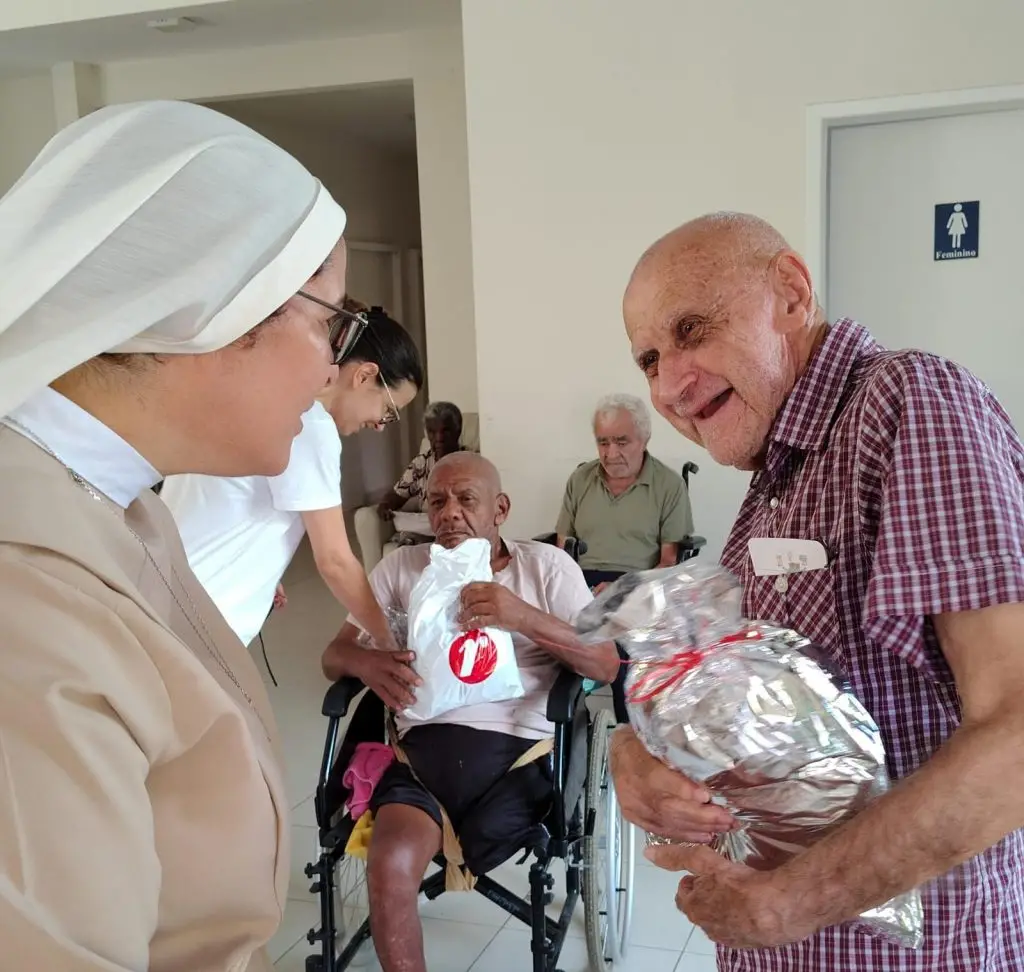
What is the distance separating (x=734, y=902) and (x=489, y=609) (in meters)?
1.28

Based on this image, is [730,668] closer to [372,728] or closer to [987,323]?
[372,728]

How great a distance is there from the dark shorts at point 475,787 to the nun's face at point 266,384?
133 centimetres

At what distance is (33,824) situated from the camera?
25.3 inches

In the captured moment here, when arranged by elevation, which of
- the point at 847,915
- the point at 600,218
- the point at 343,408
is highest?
the point at 600,218

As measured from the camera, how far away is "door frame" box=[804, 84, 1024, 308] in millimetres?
3628

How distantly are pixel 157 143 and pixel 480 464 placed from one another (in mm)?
1745

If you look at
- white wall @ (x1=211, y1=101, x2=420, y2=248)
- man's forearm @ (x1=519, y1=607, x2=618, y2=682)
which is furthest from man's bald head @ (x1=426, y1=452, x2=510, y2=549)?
white wall @ (x1=211, y1=101, x2=420, y2=248)

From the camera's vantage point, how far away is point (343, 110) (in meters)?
6.67

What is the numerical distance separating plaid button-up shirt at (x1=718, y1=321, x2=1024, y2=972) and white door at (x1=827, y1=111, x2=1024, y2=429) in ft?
10.3

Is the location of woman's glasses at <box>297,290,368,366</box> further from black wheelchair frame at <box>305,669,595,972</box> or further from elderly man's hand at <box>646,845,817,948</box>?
black wheelchair frame at <box>305,669,595,972</box>

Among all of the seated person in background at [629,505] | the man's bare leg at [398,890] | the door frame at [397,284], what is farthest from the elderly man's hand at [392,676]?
the door frame at [397,284]

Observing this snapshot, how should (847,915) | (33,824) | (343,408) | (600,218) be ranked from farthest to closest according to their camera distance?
(600,218)
(343,408)
(847,915)
(33,824)

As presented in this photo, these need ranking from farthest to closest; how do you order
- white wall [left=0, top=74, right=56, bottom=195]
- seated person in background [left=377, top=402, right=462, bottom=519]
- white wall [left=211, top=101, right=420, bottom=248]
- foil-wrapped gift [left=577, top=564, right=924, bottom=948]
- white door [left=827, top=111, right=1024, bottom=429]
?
1. white wall [left=211, top=101, right=420, bottom=248]
2. white wall [left=0, top=74, right=56, bottom=195]
3. seated person in background [left=377, top=402, right=462, bottom=519]
4. white door [left=827, top=111, right=1024, bottom=429]
5. foil-wrapped gift [left=577, top=564, right=924, bottom=948]

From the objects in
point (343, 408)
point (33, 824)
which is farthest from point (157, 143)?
point (343, 408)
